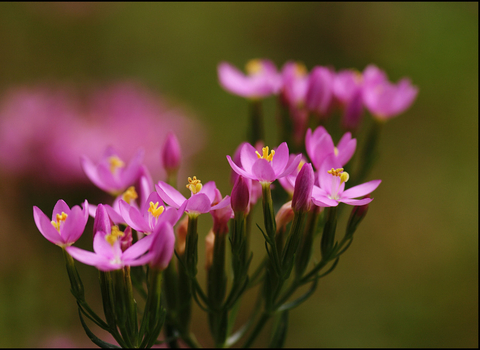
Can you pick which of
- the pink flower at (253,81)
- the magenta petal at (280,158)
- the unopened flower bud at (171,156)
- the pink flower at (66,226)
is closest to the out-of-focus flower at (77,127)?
the pink flower at (253,81)

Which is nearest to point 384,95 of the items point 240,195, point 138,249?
point 240,195

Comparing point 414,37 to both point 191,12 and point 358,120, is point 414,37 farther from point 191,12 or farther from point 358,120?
point 358,120

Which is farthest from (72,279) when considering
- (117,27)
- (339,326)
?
(117,27)

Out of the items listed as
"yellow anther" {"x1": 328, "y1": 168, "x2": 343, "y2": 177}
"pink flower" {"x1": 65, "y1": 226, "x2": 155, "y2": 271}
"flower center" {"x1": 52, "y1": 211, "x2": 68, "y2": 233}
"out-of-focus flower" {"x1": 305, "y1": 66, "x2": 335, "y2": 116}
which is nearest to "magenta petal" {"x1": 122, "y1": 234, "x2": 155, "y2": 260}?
"pink flower" {"x1": 65, "y1": 226, "x2": 155, "y2": 271}

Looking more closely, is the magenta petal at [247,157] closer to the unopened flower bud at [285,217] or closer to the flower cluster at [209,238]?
the flower cluster at [209,238]

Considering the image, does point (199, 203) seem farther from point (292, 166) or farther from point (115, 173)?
point (115, 173)

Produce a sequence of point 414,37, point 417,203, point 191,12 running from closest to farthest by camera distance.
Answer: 1. point 417,203
2. point 414,37
3. point 191,12

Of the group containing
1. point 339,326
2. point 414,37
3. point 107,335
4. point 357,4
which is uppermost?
point 357,4

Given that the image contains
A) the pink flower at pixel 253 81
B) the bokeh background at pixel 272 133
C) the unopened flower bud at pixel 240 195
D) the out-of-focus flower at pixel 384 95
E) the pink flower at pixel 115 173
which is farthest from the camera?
the bokeh background at pixel 272 133
